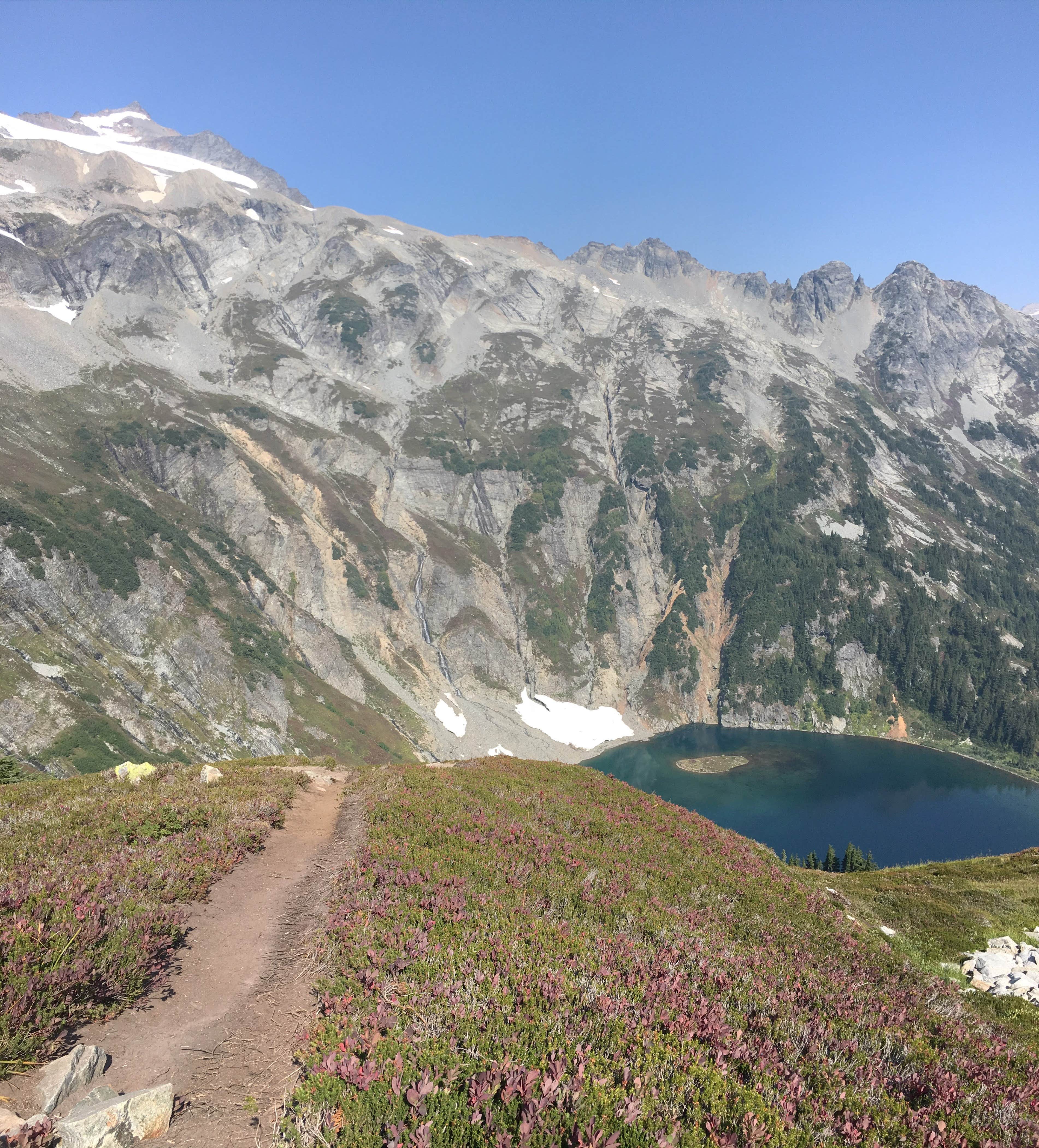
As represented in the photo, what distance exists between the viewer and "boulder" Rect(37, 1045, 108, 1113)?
18.8 feet

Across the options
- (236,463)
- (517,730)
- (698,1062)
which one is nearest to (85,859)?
(698,1062)

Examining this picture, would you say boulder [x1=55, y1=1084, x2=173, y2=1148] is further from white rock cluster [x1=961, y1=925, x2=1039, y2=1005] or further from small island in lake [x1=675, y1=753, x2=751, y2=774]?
small island in lake [x1=675, y1=753, x2=751, y2=774]

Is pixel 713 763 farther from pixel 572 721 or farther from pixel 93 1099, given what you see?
pixel 93 1099

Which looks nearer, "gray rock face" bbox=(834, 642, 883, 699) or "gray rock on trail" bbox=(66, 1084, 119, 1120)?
"gray rock on trail" bbox=(66, 1084, 119, 1120)

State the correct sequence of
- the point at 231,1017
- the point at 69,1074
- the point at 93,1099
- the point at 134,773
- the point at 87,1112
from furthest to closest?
the point at 134,773 → the point at 231,1017 → the point at 69,1074 → the point at 93,1099 → the point at 87,1112

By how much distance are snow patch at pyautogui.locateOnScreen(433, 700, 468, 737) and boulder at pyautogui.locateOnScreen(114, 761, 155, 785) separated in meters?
128

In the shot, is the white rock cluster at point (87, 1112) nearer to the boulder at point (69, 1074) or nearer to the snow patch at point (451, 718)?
the boulder at point (69, 1074)

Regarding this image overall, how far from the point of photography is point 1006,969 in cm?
1422

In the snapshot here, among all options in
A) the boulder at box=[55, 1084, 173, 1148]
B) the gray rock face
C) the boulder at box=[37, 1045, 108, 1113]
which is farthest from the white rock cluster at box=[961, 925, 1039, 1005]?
the gray rock face

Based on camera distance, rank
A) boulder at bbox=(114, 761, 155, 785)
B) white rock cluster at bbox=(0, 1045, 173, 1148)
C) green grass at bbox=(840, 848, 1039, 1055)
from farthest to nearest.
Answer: boulder at bbox=(114, 761, 155, 785)
green grass at bbox=(840, 848, 1039, 1055)
white rock cluster at bbox=(0, 1045, 173, 1148)

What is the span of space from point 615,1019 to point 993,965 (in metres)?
14.4

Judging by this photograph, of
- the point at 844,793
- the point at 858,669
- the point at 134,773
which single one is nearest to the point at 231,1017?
the point at 134,773

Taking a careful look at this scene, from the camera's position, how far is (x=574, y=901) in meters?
12.3

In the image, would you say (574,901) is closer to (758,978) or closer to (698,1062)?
(758,978)
